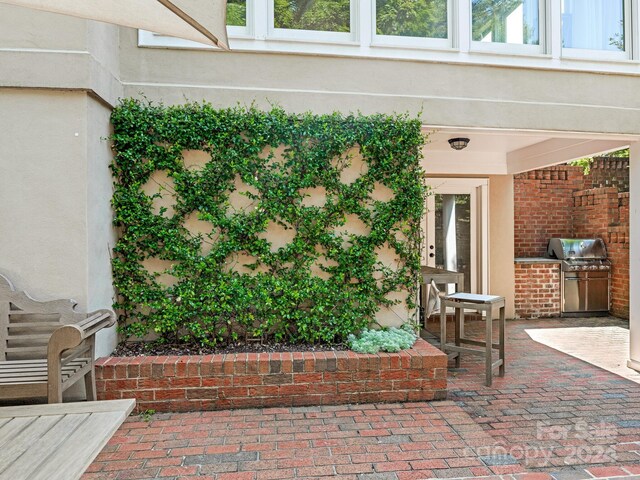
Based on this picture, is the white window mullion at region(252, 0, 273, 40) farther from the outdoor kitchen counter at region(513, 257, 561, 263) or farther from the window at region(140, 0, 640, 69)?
the outdoor kitchen counter at region(513, 257, 561, 263)

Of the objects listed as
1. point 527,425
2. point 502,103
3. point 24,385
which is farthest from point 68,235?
point 502,103

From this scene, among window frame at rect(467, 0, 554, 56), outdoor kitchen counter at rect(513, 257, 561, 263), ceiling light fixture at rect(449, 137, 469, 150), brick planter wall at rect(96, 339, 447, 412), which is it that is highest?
window frame at rect(467, 0, 554, 56)

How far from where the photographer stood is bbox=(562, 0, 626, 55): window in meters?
5.11

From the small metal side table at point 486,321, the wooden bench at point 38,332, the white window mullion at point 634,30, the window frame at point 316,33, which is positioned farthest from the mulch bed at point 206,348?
the white window mullion at point 634,30

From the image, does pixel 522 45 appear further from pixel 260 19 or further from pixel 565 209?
pixel 565 209

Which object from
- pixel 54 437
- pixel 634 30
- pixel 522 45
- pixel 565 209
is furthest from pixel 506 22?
pixel 54 437

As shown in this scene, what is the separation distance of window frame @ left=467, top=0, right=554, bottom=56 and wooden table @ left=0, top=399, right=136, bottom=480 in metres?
4.66

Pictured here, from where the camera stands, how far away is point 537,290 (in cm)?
827

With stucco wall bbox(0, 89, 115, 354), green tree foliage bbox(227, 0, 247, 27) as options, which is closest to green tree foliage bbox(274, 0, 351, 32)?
green tree foliage bbox(227, 0, 247, 27)

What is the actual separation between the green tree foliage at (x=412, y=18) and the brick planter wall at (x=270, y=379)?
327 centimetres

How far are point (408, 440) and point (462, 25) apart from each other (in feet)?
13.2

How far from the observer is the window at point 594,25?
16.8 feet

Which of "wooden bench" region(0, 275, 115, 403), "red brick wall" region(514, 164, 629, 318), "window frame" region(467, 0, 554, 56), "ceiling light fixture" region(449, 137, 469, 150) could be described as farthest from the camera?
"red brick wall" region(514, 164, 629, 318)

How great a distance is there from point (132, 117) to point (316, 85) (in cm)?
178
